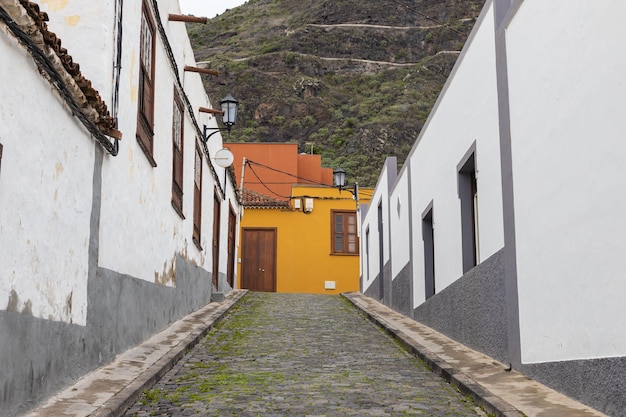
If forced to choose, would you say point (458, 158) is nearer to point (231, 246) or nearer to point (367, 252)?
point (367, 252)

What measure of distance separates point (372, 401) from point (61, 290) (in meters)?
2.51

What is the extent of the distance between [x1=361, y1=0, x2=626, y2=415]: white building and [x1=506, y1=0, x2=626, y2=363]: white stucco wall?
13mm

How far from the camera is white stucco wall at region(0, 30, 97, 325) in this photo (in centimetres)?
465

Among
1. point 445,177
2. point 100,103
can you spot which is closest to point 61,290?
point 100,103

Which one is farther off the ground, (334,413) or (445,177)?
(445,177)

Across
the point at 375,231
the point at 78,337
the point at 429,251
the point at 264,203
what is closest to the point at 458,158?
the point at 429,251

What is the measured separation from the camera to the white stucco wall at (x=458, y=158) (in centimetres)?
782

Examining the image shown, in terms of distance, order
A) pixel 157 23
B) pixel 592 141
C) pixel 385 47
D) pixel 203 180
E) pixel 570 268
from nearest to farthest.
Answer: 1. pixel 592 141
2. pixel 570 268
3. pixel 157 23
4. pixel 203 180
5. pixel 385 47

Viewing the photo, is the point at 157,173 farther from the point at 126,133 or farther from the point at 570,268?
the point at 570,268

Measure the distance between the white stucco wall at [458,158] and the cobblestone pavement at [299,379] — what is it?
1.42 metres

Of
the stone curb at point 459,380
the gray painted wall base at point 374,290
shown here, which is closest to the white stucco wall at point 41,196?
the stone curb at point 459,380

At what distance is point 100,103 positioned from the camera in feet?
20.9

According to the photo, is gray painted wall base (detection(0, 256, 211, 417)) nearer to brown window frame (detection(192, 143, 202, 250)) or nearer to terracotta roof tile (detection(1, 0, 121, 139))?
terracotta roof tile (detection(1, 0, 121, 139))

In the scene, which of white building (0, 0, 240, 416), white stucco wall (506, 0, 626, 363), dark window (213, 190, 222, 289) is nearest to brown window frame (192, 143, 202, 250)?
white building (0, 0, 240, 416)
